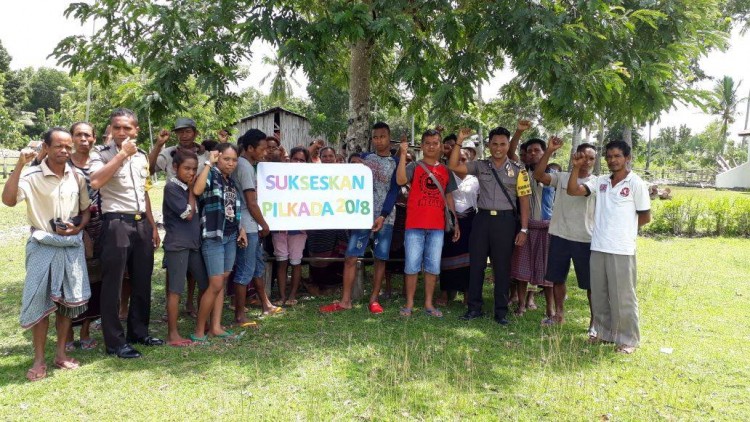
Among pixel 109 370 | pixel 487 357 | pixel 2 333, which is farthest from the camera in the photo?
pixel 2 333

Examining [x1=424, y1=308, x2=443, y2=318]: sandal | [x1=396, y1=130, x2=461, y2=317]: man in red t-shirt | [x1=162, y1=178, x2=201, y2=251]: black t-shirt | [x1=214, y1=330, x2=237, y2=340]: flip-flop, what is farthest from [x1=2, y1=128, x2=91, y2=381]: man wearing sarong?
[x1=424, y1=308, x2=443, y2=318]: sandal

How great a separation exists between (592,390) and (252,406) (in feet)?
8.54

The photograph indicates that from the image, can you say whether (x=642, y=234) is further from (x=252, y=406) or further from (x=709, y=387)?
(x=252, y=406)

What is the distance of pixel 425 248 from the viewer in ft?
19.1

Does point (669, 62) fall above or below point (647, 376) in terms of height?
above

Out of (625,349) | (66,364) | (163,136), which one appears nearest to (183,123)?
(163,136)

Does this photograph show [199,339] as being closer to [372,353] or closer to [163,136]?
[372,353]

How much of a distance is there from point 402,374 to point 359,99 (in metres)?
4.53

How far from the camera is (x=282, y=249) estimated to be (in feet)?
20.7

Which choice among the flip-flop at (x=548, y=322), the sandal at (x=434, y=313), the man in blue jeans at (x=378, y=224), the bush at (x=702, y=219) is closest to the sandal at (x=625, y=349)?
the flip-flop at (x=548, y=322)

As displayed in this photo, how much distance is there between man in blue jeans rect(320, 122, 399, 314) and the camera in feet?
19.6

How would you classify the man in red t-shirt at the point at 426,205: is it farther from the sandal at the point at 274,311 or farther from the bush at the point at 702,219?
the bush at the point at 702,219

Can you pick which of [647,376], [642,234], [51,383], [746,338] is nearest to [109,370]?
[51,383]

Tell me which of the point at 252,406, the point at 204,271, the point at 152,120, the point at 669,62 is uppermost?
the point at 669,62
